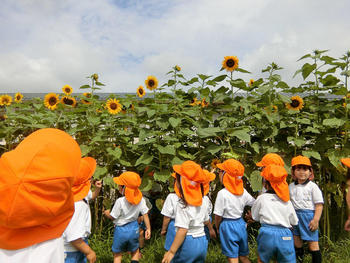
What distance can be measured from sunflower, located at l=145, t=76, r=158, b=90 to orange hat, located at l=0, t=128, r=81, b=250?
10.1 ft

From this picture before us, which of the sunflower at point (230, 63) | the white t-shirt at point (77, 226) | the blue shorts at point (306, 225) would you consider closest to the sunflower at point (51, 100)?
the white t-shirt at point (77, 226)

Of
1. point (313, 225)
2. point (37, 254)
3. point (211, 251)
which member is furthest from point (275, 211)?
point (37, 254)

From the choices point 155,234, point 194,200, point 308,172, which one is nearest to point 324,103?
point 308,172

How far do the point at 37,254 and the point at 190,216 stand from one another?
1.51 meters

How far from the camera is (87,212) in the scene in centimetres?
243

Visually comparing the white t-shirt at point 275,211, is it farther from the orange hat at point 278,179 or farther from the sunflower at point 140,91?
the sunflower at point 140,91

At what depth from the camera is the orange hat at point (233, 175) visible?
2.89m

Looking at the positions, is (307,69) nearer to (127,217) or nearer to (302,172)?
(302,172)

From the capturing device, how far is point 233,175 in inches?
115

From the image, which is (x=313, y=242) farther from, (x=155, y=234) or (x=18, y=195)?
(x=18, y=195)

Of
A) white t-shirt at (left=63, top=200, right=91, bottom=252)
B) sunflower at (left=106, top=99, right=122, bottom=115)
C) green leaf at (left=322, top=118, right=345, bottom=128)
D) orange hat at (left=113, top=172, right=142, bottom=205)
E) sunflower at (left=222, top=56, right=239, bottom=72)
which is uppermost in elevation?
sunflower at (left=222, top=56, right=239, bottom=72)

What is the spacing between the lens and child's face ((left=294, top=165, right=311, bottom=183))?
123 inches

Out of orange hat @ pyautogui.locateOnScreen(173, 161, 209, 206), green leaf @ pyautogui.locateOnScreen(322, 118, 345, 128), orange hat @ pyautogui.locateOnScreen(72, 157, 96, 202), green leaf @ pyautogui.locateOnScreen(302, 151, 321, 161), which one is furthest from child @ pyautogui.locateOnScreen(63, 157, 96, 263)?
green leaf @ pyautogui.locateOnScreen(322, 118, 345, 128)

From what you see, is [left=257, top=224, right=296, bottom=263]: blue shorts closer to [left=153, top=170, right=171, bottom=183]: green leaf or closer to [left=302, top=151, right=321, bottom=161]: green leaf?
[left=302, top=151, right=321, bottom=161]: green leaf
